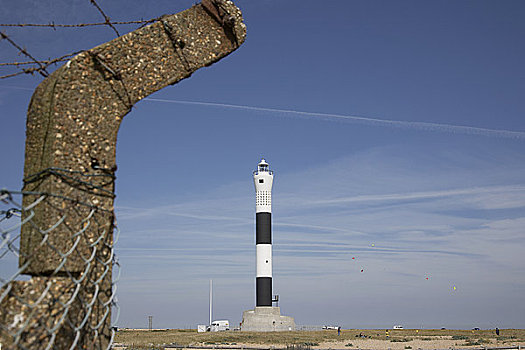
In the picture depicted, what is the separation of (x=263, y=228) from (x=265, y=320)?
8010 mm

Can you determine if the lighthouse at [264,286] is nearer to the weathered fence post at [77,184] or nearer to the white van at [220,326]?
the white van at [220,326]

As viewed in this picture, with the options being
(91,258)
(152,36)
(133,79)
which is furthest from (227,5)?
(91,258)

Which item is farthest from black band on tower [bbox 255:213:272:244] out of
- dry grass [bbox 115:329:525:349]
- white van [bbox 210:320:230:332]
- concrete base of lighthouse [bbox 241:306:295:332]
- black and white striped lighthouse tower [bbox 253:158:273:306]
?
white van [bbox 210:320:230:332]

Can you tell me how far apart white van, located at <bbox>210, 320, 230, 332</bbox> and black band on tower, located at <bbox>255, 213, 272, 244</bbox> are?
1138cm

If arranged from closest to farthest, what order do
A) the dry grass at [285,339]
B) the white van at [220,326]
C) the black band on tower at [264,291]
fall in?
the dry grass at [285,339]
the black band on tower at [264,291]
the white van at [220,326]

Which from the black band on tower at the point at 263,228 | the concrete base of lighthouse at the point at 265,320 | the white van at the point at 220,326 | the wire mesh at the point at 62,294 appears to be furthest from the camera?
the white van at the point at 220,326

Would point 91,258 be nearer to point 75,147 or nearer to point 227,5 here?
point 75,147

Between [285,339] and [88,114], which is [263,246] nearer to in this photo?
[285,339]

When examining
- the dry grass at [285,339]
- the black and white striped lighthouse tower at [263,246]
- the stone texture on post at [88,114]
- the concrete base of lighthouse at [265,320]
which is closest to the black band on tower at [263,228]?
the black and white striped lighthouse tower at [263,246]

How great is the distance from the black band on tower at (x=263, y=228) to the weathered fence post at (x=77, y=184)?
141 feet

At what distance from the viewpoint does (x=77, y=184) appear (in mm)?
3021

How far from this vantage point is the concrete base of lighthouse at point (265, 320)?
45594mm

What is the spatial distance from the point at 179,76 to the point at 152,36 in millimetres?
319

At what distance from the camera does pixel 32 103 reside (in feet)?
10.6
